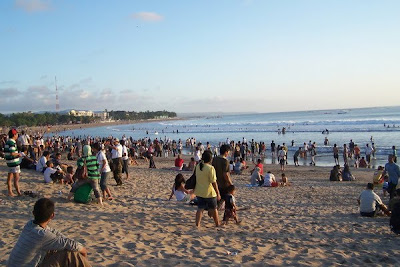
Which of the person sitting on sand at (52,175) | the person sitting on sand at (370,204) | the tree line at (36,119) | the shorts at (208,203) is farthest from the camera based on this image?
the tree line at (36,119)

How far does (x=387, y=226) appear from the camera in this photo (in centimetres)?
735

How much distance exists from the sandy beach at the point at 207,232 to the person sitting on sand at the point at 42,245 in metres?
1.45

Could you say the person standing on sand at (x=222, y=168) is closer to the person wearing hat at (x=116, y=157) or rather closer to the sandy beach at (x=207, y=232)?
the sandy beach at (x=207, y=232)

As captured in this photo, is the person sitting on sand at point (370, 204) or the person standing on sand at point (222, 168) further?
the person sitting on sand at point (370, 204)

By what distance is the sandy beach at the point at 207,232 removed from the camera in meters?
5.02

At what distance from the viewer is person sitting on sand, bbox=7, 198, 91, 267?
10.2 ft

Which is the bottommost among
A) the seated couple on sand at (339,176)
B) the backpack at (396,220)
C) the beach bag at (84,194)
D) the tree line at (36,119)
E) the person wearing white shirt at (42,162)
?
the seated couple on sand at (339,176)

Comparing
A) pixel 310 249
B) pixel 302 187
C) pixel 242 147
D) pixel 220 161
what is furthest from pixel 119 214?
pixel 242 147

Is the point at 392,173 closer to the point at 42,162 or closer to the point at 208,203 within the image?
the point at 208,203

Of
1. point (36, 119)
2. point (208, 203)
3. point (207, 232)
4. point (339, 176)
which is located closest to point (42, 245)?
point (208, 203)

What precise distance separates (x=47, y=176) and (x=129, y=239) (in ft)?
19.5

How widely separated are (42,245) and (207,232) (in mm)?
3689

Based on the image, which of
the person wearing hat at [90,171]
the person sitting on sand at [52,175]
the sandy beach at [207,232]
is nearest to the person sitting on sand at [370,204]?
the sandy beach at [207,232]

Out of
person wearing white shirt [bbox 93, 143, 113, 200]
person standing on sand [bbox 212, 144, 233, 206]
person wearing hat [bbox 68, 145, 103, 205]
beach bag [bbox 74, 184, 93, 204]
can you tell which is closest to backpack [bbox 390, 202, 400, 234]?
person standing on sand [bbox 212, 144, 233, 206]
